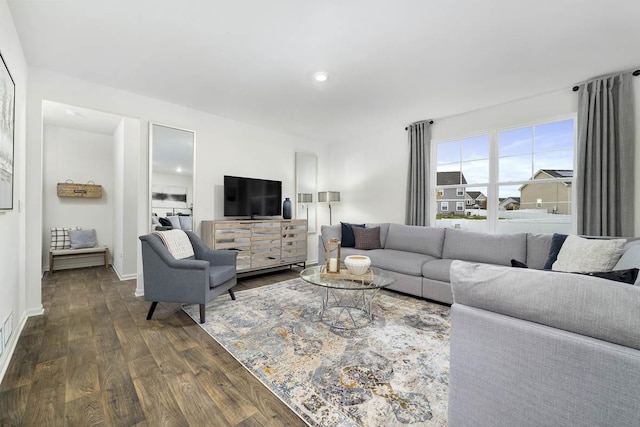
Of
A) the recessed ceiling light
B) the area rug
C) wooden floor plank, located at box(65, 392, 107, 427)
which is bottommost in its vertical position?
wooden floor plank, located at box(65, 392, 107, 427)

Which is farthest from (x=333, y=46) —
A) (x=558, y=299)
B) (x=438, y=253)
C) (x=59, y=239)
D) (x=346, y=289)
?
(x=59, y=239)

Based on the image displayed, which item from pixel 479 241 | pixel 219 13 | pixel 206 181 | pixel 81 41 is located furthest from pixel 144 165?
pixel 479 241

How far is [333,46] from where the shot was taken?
2391mm

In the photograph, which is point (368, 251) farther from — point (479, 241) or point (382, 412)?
point (382, 412)

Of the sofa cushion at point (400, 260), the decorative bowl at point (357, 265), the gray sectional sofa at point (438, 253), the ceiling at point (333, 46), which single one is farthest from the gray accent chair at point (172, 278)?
the sofa cushion at point (400, 260)

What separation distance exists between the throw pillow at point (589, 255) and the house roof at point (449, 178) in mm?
1893

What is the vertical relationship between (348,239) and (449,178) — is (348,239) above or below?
below

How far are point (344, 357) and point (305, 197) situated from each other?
149 inches

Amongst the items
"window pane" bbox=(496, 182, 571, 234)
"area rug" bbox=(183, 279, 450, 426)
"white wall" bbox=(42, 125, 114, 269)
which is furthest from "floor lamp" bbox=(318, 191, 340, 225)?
"white wall" bbox=(42, 125, 114, 269)

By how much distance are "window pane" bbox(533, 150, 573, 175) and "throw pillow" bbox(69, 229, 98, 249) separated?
23.0 feet

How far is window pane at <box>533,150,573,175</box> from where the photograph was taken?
332cm

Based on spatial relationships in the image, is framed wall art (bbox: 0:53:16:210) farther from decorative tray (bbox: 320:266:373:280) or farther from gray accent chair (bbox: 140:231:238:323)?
decorative tray (bbox: 320:266:373:280)

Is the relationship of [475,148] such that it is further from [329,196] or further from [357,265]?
[357,265]

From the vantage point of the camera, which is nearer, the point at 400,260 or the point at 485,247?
the point at 485,247
